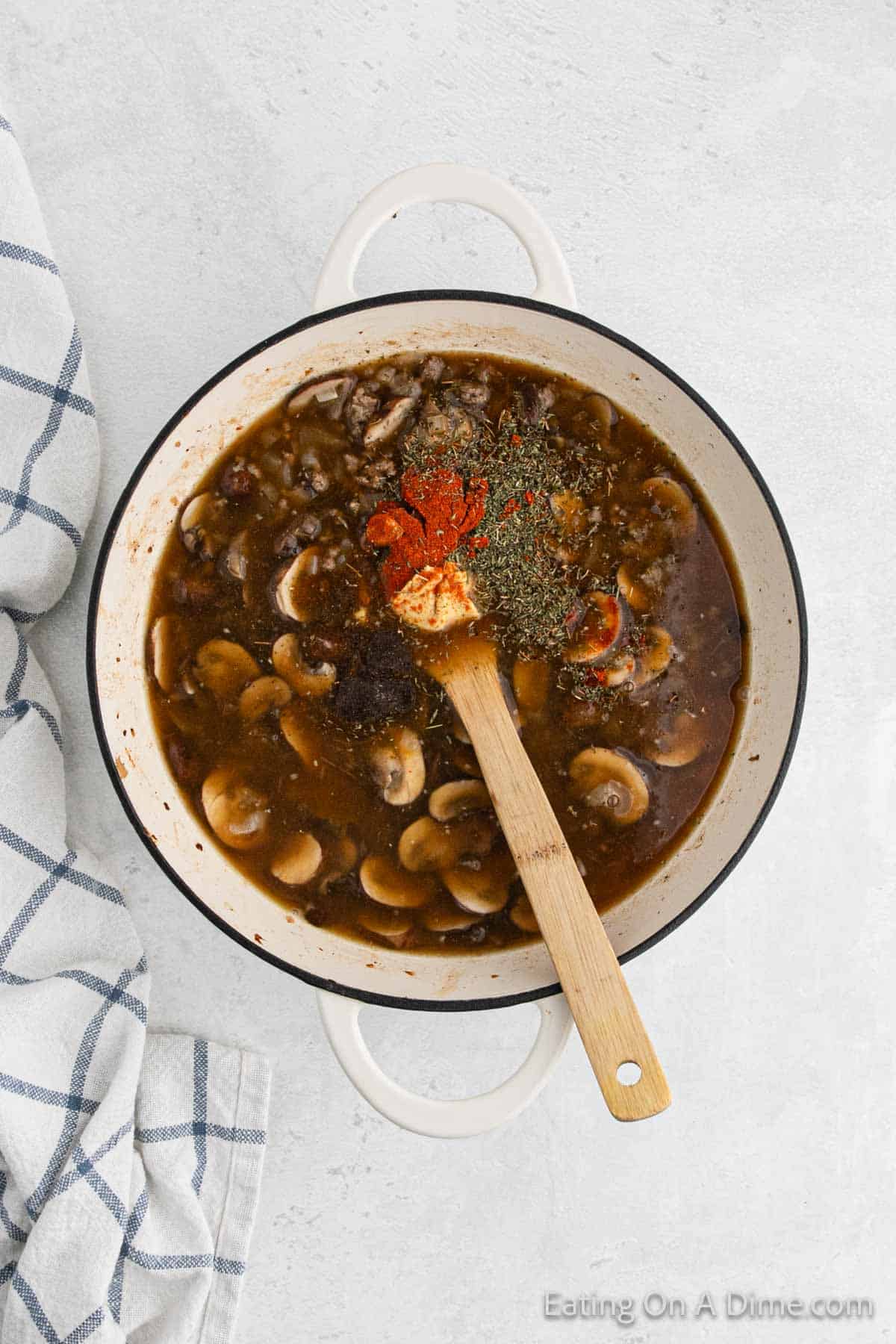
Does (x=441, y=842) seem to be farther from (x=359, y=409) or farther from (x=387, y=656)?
(x=359, y=409)

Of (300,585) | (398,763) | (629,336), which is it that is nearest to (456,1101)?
(398,763)

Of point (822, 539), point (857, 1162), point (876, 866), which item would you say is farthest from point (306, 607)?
point (857, 1162)

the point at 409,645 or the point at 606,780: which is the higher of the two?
the point at 409,645

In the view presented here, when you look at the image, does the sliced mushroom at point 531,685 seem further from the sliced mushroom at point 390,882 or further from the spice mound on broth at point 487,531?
the sliced mushroom at point 390,882

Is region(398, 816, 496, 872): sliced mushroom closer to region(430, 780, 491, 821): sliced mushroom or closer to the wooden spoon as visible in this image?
region(430, 780, 491, 821): sliced mushroom

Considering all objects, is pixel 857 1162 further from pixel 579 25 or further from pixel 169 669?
pixel 579 25

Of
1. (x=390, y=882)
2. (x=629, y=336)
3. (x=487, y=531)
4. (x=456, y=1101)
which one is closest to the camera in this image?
(x=456, y=1101)
